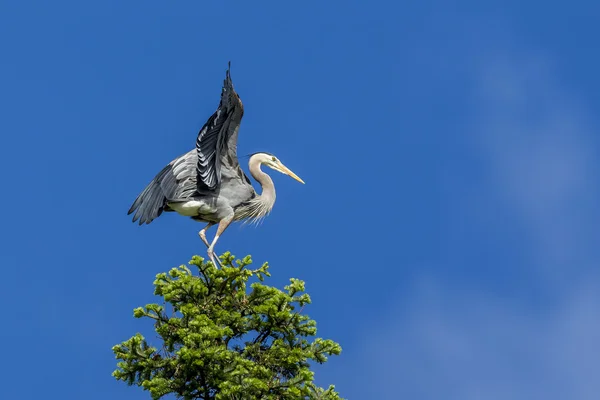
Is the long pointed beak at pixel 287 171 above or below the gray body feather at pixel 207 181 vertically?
above

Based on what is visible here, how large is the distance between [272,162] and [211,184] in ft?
7.10

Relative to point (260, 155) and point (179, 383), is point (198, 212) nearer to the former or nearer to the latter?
point (260, 155)

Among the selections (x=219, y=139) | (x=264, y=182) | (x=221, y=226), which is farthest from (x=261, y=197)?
(x=219, y=139)

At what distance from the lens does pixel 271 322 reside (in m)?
19.7

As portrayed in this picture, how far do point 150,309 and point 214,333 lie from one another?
1.17 metres

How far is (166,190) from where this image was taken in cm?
2292

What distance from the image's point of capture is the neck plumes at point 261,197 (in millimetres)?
23953

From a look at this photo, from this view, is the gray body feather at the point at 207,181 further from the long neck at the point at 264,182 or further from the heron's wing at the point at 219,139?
the long neck at the point at 264,182

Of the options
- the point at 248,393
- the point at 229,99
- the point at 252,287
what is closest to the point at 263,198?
the point at 229,99

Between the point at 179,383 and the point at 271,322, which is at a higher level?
the point at 271,322

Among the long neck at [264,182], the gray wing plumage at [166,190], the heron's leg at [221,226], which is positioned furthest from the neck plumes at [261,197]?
the gray wing plumage at [166,190]

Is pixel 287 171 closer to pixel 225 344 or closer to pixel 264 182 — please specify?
pixel 264 182

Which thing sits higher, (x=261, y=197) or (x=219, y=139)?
(x=261, y=197)

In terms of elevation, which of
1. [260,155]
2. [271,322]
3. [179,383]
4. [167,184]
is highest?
[260,155]
